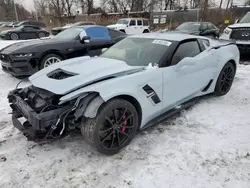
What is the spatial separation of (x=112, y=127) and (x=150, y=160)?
→ 606mm

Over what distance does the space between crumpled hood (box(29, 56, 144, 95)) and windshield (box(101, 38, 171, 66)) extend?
0.30 meters

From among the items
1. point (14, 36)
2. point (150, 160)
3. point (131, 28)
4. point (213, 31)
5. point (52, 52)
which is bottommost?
point (150, 160)

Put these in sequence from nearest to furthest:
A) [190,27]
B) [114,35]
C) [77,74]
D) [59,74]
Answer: [77,74]
[59,74]
[114,35]
[190,27]

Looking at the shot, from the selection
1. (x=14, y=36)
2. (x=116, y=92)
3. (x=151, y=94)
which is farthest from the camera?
(x=14, y=36)

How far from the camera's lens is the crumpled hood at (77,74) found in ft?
8.81

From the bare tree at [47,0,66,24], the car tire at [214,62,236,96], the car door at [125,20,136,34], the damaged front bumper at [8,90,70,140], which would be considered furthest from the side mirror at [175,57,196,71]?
the bare tree at [47,0,66,24]

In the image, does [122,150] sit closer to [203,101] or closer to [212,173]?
[212,173]

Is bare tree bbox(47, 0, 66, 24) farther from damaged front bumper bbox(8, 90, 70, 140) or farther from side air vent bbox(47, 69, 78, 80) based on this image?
damaged front bumper bbox(8, 90, 70, 140)

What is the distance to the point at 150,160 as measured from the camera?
2.75m

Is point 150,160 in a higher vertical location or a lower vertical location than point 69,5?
lower

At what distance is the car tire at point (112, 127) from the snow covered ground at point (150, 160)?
0.53ft

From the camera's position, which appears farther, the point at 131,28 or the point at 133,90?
the point at 131,28

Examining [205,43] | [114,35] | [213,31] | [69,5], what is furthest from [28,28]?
[69,5]

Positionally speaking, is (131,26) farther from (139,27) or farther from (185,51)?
(185,51)
